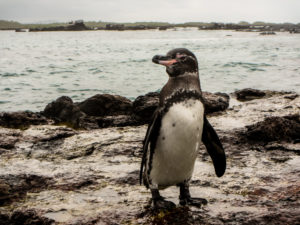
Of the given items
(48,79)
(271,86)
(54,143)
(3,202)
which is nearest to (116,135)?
(54,143)

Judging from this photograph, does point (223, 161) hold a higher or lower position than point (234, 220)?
higher

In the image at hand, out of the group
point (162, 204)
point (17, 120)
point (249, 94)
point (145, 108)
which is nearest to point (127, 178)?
point (162, 204)

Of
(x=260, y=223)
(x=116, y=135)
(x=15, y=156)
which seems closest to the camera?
(x=260, y=223)

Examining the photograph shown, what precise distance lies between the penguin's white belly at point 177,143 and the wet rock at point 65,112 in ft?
13.6

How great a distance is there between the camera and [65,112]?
25.3 ft

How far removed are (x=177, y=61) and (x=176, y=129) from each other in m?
0.55

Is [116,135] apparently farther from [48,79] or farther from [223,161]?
[48,79]

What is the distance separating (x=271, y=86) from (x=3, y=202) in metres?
12.4

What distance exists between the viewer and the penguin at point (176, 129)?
282cm

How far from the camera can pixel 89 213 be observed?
114 inches

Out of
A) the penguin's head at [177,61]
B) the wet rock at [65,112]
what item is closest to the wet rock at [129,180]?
the penguin's head at [177,61]

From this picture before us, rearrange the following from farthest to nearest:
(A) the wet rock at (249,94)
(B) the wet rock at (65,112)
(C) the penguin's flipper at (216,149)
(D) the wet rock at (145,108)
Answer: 1. (A) the wet rock at (249,94)
2. (B) the wet rock at (65,112)
3. (D) the wet rock at (145,108)
4. (C) the penguin's flipper at (216,149)

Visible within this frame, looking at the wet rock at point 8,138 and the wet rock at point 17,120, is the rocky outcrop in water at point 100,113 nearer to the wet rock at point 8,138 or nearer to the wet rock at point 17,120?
the wet rock at point 17,120

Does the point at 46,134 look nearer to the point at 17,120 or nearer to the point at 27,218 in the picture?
the point at 17,120
